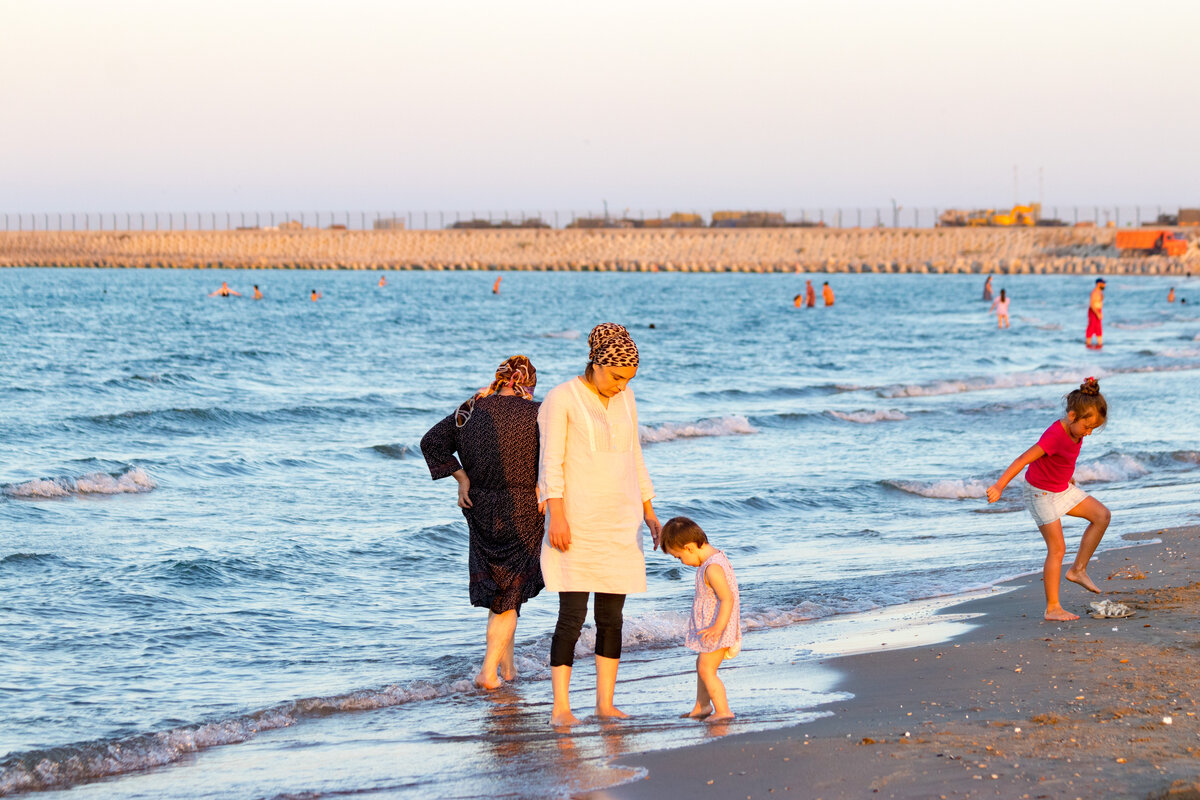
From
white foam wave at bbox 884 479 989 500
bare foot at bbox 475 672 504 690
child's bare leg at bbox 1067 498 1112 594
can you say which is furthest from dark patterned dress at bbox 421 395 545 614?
white foam wave at bbox 884 479 989 500

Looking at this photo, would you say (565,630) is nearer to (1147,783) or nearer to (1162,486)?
(1147,783)

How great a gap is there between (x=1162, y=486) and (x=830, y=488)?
317 cm

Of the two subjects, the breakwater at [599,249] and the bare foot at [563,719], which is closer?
the bare foot at [563,719]

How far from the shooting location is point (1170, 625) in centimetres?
616

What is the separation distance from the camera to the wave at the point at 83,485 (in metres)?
11.8

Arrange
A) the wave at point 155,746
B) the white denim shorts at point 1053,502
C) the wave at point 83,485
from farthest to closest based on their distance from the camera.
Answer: the wave at point 83,485
the white denim shorts at point 1053,502
the wave at point 155,746

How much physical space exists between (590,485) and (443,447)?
3.55 feet

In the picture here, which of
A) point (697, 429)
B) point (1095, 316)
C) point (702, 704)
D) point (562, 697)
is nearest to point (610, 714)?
point (562, 697)

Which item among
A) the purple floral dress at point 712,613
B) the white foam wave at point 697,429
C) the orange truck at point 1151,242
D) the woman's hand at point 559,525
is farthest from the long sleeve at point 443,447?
the orange truck at point 1151,242

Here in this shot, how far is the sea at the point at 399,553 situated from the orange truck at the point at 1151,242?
74.7 m

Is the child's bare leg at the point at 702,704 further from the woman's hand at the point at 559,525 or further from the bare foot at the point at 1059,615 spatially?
the bare foot at the point at 1059,615

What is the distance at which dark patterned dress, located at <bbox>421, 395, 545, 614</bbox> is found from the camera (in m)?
5.71

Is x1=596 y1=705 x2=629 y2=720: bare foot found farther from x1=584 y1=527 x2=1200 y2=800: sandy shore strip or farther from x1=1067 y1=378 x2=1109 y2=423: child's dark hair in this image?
x1=1067 y1=378 x2=1109 y2=423: child's dark hair

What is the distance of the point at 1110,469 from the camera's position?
13281 millimetres
